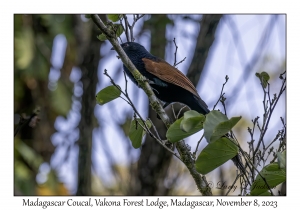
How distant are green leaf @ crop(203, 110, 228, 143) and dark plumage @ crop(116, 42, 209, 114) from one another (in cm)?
158

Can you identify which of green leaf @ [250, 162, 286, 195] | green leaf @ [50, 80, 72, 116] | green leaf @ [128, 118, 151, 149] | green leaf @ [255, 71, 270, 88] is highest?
green leaf @ [50, 80, 72, 116]

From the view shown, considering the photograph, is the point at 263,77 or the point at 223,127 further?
the point at 263,77

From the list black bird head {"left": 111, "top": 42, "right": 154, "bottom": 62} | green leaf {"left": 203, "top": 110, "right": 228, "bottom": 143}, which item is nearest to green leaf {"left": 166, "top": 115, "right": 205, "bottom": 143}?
green leaf {"left": 203, "top": 110, "right": 228, "bottom": 143}

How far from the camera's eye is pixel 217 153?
2.30 m

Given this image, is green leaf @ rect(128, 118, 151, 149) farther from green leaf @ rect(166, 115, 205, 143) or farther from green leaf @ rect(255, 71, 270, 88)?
green leaf @ rect(255, 71, 270, 88)

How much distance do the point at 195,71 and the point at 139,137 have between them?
7.28 feet

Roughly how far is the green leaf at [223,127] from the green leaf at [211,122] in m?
0.02

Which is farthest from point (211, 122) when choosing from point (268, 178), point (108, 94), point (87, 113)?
point (87, 113)

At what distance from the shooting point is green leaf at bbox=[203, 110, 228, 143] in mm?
2051

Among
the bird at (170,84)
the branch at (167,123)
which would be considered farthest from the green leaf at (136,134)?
the bird at (170,84)

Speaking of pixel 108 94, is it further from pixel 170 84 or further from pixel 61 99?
pixel 61 99

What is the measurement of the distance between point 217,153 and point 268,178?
33cm
